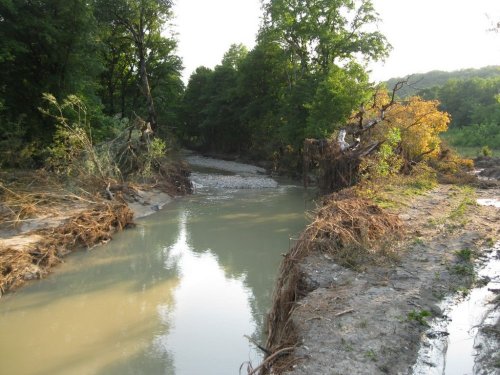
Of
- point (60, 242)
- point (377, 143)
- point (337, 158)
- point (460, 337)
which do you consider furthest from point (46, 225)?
point (377, 143)

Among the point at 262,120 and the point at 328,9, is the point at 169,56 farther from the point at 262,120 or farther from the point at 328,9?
the point at 328,9

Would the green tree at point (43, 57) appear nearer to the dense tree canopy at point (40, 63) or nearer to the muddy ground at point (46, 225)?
the dense tree canopy at point (40, 63)

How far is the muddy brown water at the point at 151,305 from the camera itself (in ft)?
23.4

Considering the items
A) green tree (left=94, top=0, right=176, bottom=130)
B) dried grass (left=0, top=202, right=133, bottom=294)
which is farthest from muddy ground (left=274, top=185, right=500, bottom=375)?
green tree (left=94, top=0, right=176, bottom=130)

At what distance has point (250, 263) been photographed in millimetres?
12195

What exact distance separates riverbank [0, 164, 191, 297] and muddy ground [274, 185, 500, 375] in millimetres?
6624

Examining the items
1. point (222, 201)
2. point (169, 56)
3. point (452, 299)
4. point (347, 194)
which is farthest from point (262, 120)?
→ point (452, 299)

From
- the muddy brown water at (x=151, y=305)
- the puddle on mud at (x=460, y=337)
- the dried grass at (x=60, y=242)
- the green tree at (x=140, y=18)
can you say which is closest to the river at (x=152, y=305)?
the muddy brown water at (x=151, y=305)

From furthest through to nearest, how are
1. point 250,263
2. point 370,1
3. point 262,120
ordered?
point 262,120 → point 370,1 → point 250,263

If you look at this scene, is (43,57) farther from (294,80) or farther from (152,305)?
(294,80)

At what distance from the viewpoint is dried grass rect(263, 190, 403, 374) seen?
718cm

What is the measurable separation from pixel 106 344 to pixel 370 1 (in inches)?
1109

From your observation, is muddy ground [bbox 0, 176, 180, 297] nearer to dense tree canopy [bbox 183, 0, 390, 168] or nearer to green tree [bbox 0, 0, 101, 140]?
green tree [bbox 0, 0, 101, 140]

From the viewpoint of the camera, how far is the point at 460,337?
6.39 meters
